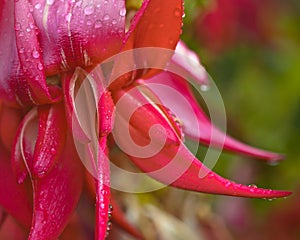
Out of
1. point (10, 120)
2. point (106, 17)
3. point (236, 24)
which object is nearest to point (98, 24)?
point (106, 17)

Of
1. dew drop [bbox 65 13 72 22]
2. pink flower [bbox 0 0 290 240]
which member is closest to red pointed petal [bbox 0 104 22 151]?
pink flower [bbox 0 0 290 240]

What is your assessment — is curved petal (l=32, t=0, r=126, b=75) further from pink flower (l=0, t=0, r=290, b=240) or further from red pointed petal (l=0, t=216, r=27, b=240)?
red pointed petal (l=0, t=216, r=27, b=240)

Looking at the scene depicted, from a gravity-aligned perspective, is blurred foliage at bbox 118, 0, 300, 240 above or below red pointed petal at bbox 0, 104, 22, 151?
below

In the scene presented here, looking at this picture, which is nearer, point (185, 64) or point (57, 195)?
point (57, 195)

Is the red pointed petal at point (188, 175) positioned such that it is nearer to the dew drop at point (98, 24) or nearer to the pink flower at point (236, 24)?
the dew drop at point (98, 24)

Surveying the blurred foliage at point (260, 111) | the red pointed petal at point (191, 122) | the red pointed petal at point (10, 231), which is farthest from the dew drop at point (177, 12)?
the blurred foliage at point (260, 111)

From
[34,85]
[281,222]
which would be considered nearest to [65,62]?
[34,85]

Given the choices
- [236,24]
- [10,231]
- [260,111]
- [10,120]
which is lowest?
[260,111]

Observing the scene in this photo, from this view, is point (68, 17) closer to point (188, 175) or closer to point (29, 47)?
point (29, 47)
